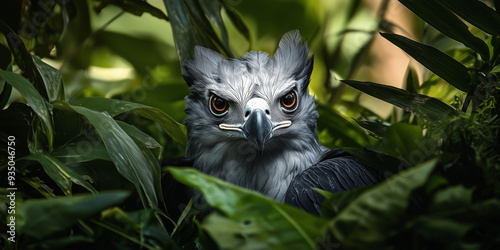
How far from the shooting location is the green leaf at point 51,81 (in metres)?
0.95

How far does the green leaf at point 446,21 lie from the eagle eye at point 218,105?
508 mm

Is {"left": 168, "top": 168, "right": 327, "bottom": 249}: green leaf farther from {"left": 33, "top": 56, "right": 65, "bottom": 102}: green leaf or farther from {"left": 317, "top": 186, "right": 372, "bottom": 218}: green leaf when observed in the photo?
{"left": 33, "top": 56, "right": 65, "bottom": 102}: green leaf

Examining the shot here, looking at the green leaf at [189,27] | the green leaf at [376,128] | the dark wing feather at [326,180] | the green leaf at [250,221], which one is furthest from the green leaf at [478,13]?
the green leaf at [189,27]

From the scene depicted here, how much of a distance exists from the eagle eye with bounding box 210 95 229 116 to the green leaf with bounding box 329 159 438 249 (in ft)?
2.20

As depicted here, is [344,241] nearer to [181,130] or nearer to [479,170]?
[479,170]

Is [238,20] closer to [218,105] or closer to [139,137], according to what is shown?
[218,105]

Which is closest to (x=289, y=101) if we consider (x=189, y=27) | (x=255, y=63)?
(x=255, y=63)

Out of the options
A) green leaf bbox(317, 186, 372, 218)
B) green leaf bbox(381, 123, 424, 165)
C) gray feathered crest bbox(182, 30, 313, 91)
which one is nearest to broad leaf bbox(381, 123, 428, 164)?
green leaf bbox(381, 123, 424, 165)

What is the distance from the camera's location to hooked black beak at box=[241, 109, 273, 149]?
1.00 m

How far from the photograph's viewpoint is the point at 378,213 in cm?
52

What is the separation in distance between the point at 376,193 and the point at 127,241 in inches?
15.4

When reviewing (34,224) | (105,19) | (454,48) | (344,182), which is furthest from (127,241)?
(105,19)

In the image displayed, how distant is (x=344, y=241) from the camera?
53cm

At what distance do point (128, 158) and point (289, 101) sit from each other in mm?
488
